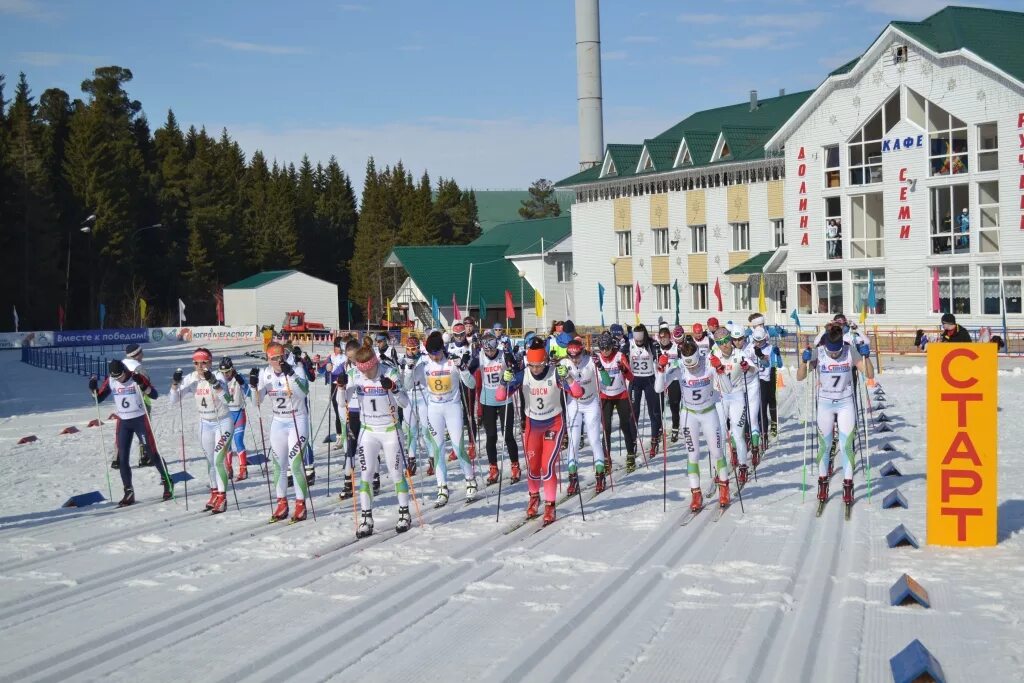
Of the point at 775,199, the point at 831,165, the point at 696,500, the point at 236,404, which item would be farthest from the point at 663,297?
the point at 696,500

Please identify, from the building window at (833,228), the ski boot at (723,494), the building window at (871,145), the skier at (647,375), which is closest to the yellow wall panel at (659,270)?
the building window at (833,228)

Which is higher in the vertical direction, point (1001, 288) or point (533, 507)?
point (1001, 288)

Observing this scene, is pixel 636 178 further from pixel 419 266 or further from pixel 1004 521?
pixel 1004 521

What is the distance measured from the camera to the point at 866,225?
4662cm

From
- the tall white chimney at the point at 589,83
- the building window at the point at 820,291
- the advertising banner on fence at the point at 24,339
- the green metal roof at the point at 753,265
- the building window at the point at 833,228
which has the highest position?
the tall white chimney at the point at 589,83

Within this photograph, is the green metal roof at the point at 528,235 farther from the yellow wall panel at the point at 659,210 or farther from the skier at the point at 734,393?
the skier at the point at 734,393

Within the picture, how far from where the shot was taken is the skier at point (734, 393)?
45.8 feet

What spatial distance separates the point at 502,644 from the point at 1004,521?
6437 millimetres

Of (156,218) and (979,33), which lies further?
(156,218)

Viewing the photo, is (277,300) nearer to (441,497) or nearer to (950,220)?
(950,220)

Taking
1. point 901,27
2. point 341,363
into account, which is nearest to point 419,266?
point 901,27

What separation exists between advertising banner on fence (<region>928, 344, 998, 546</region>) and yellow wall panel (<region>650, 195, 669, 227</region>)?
4906 cm

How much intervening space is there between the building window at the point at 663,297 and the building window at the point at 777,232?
24.7 ft

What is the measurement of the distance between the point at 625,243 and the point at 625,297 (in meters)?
3.23
